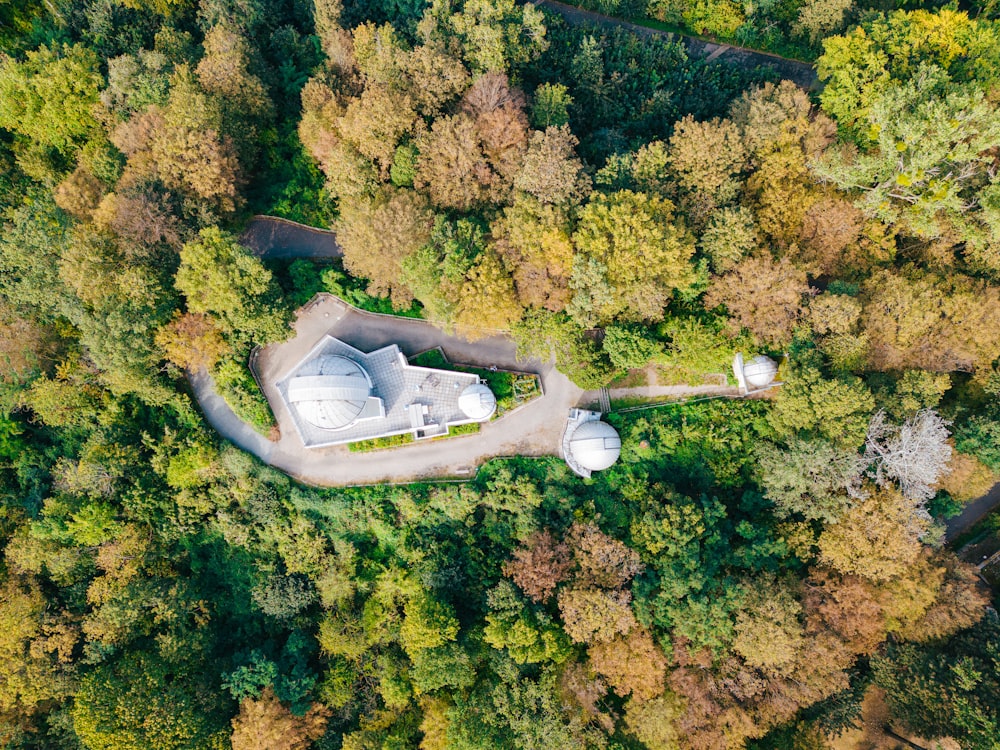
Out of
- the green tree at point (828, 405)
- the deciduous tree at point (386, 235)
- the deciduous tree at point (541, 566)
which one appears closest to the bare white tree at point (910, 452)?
the green tree at point (828, 405)

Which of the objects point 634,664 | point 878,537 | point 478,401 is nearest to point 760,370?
point 878,537

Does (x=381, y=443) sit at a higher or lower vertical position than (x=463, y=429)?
lower

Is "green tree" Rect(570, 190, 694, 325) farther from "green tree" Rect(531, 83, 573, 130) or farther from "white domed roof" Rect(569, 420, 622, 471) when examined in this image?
"green tree" Rect(531, 83, 573, 130)

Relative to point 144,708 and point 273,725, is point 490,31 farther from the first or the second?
point 144,708

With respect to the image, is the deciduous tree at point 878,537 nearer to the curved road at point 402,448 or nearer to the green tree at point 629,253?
the curved road at point 402,448

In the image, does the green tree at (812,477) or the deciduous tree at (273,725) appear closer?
the green tree at (812,477)

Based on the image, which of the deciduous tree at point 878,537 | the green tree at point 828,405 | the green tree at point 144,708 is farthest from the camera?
the green tree at point 144,708

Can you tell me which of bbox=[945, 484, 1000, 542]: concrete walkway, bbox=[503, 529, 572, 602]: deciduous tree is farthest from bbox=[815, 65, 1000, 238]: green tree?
bbox=[503, 529, 572, 602]: deciduous tree
